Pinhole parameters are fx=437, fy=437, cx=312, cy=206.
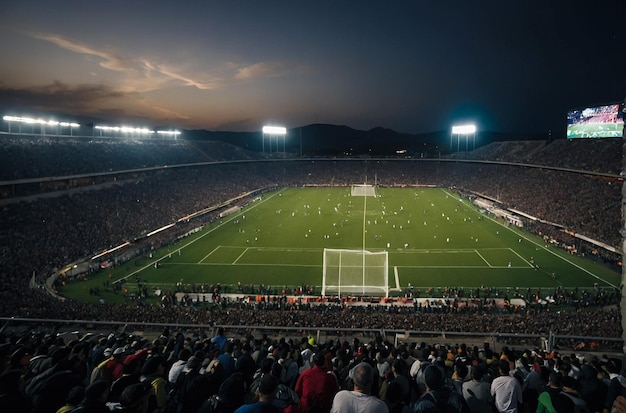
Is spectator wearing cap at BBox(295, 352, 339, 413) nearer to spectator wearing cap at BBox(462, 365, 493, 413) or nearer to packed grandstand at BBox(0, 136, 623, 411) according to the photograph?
packed grandstand at BBox(0, 136, 623, 411)

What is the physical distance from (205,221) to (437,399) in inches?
1961

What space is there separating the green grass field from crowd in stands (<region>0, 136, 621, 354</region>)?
402cm

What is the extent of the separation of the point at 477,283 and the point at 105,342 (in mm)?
25303

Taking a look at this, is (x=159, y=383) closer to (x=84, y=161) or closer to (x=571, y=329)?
(x=571, y=329)

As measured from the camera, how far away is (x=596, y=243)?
35.8 metres

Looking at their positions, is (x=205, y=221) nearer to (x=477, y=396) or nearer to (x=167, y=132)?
(x=477, y=396)

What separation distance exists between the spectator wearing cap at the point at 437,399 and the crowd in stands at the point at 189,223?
13.4m

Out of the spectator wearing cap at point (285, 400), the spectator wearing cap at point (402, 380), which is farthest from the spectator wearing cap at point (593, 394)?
the spectator wearing cap at point (285, 400)

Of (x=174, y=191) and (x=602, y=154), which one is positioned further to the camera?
(x=174, y=191)

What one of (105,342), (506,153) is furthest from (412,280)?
(506,153)

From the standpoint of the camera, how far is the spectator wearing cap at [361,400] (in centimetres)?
416

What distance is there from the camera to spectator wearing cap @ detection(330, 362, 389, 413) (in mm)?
4164

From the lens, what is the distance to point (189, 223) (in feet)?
166

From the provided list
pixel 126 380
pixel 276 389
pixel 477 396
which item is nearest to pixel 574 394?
pixel 477 396
